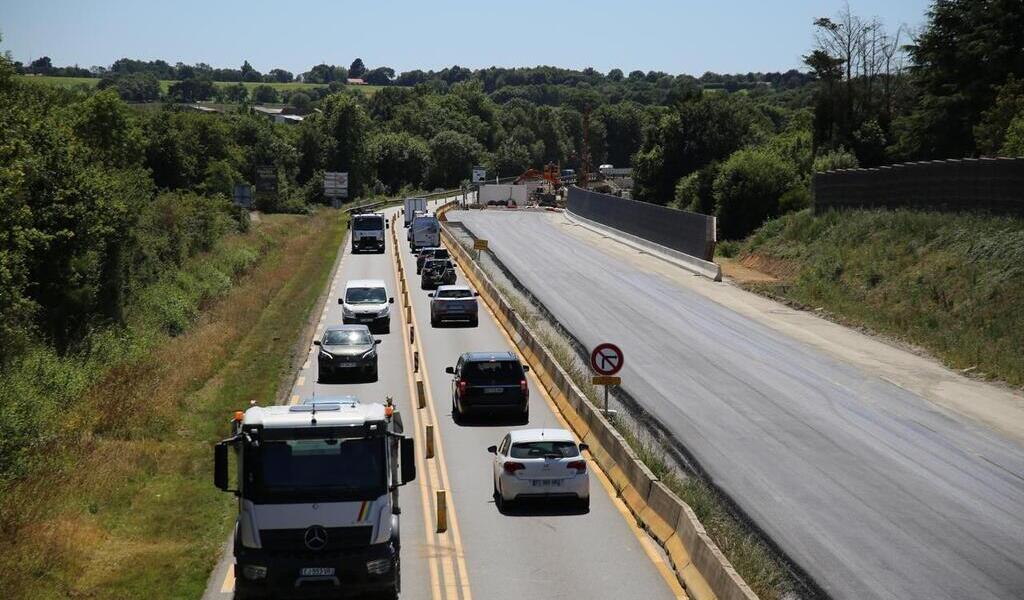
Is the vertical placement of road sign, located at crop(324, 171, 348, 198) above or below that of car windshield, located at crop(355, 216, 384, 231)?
above

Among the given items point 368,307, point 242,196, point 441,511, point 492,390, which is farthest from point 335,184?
point 441,511

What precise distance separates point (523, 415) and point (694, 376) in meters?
9.14

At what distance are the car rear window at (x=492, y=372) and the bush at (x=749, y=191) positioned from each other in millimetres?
64739

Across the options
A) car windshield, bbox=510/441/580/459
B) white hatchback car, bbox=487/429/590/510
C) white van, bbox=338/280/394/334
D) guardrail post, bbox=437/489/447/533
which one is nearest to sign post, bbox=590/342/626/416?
white hatchback car, bbox=487/429/590/510

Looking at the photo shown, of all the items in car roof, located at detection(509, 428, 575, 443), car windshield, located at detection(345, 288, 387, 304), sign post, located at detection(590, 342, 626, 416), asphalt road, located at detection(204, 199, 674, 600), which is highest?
sign post, located at detection(590, 342, 626, 416)

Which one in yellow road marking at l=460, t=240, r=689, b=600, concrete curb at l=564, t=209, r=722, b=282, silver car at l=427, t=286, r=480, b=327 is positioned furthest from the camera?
concrete curb at l=564, t=209, r=722, b=282

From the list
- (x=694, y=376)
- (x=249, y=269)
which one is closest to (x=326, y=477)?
(x=694, y=376)

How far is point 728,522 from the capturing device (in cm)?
2212

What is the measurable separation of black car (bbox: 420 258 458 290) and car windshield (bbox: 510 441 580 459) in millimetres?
40992

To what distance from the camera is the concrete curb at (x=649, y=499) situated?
1678 centimetres

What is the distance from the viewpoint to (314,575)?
15.5 metres

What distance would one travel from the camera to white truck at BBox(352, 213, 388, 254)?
86625 mm

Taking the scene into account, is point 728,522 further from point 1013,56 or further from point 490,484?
point 1013,56

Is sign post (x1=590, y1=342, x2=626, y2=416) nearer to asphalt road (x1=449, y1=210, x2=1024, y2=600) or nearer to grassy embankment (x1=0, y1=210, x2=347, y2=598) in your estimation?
asphalt road (x1=449, y1=210, x2=1024, y2=600)
